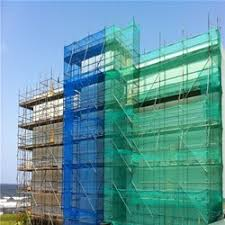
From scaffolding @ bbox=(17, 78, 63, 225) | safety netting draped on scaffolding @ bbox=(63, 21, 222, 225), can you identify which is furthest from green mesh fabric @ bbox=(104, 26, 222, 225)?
scaffolding @ bbox=(17, 78, 63, 225)

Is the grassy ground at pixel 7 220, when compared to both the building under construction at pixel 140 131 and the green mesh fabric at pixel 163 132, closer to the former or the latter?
the building under construction at pixel 140 131

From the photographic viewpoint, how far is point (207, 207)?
39.5 feet

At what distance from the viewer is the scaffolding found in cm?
1883

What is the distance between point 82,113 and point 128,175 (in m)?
3.22

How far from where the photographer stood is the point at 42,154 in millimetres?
19875

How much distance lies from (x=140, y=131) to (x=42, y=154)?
23.2 feet

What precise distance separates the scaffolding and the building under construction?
2.60 ft

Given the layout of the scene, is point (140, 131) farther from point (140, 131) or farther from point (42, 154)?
point (42, 154)

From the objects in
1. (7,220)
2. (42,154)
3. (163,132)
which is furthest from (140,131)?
(7,220)

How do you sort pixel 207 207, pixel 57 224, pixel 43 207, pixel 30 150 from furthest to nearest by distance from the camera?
pixel 30 150
pixel 43 207
pixel 57 224
pixel 207 207

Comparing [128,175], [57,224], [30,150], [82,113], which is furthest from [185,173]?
[30,150]

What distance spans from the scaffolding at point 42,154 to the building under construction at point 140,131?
793 millimetres

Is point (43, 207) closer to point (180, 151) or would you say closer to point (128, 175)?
point (128, 175)

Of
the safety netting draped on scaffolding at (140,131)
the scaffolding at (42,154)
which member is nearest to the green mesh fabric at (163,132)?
the safety netting draped on scaffolding at (140,131)
